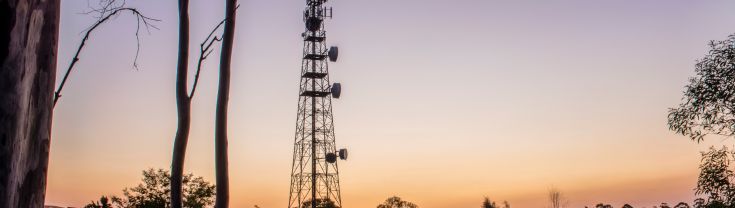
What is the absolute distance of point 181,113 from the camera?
8.23 meters

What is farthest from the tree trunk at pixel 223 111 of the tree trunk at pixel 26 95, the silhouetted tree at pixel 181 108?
the tree trunk at pixel 26 95

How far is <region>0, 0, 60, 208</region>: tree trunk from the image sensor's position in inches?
119

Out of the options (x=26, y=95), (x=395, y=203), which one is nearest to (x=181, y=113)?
(x=26, y=95)


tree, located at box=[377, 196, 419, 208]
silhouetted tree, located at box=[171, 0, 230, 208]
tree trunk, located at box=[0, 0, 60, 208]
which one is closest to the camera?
tree trunk, located at box=[0, 0, 60, 208]

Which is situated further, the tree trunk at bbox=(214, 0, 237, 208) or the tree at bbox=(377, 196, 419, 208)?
the tree at bbox=(377, 196, 419, 208)

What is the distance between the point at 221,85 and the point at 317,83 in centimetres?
4043

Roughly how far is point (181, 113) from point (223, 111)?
60 centimetres

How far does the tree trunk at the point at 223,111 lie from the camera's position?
8.59 meters

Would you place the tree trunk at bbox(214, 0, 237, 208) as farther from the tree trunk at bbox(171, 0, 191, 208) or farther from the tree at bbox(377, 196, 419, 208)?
the tree at bbox(377, 196, 419, 208)

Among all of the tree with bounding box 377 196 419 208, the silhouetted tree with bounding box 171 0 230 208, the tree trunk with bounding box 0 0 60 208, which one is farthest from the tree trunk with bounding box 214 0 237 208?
the tree with bounding box 377 196 419 208

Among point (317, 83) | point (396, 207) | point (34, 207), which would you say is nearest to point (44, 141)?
point (34, 207)

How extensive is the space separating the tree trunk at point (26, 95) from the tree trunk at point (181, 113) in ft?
15.5

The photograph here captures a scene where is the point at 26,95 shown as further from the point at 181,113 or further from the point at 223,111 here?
the point at 223,111

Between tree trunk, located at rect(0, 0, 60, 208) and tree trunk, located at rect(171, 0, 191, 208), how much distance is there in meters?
4.72
